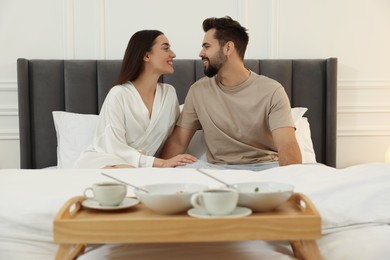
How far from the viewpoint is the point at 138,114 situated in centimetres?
299

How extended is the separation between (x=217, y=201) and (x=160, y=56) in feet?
6.40

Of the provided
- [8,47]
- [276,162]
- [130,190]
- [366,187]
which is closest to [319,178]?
[366,187]

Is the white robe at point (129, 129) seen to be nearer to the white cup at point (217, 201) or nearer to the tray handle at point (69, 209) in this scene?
the tray handle at point (69, 209)

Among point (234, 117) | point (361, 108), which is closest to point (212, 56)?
point (234, 117)

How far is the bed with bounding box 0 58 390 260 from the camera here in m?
1.44

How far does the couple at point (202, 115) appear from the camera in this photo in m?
2.85

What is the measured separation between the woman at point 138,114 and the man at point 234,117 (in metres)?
0.12

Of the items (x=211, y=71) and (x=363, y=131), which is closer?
(x=211, y=71)

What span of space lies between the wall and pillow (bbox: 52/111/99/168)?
1.56 feet

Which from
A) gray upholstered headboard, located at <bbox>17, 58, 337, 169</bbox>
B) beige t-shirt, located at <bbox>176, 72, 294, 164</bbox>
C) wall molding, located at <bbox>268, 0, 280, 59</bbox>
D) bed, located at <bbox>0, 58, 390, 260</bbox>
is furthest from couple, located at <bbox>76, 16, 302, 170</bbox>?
wall molding, located at <bbox>268, 0, 280, 59</bbox>

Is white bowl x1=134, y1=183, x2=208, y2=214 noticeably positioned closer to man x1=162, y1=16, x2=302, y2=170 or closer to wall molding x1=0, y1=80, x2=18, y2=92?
man x1=162, y1=16, x2=302, y2=170

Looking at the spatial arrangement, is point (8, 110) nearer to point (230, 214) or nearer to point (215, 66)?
point (215, 66)

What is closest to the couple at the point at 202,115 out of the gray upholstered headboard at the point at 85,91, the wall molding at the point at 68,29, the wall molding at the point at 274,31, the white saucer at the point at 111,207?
the gray upholstered headboard at the point at 85,91

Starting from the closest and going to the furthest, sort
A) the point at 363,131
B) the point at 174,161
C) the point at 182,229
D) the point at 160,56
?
the point at 182,229 < the point at 174,161 < the point at 160,56 < the point at 363,131
